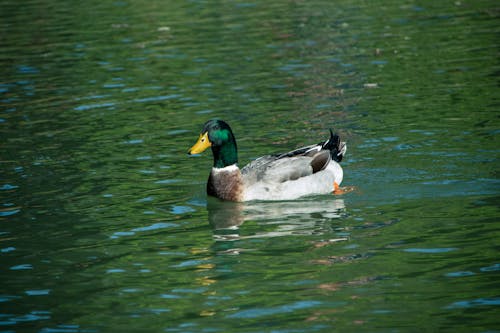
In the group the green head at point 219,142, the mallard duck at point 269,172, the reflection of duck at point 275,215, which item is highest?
the green head at point 219,142

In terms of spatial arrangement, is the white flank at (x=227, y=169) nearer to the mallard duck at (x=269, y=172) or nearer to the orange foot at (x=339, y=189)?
the mallard duck at (x=269, y=172)

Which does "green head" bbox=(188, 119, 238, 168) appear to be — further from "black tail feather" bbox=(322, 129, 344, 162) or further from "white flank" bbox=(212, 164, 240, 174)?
"black tail feather" bbox=(322, 129, 344, 162)

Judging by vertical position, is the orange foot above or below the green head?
below

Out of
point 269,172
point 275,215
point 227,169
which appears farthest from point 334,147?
point 275,215

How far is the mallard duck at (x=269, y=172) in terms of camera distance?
13016 mm

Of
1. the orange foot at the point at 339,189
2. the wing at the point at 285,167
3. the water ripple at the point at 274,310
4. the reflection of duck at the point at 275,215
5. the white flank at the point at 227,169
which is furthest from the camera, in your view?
the white flank at the point at 227,169

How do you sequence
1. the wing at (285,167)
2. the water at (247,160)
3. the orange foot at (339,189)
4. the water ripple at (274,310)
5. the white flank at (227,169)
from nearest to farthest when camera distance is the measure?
the water ripple at (274,310) → the water at (247,160) → the wing at (285,167) → the orange foot at (339,189) → the white flank at (227,169)

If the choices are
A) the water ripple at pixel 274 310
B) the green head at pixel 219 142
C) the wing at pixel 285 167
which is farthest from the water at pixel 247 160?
the green head at pixel 219 142

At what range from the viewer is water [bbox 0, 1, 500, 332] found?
939cm

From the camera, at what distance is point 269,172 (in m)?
13.0

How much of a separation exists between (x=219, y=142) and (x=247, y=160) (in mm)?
1686

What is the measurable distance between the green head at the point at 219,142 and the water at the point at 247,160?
74 centimetres

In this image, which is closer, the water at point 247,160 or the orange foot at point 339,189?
the water at point 247,160

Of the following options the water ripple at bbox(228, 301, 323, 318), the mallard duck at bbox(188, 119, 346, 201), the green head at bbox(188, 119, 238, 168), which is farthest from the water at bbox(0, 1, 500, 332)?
the green head at bbox(188, 119, 238, 168)
